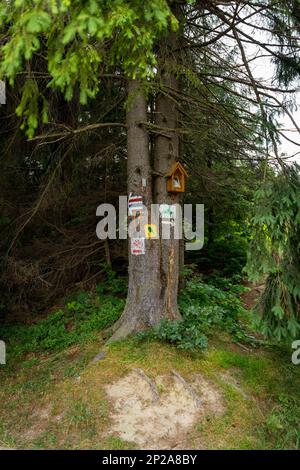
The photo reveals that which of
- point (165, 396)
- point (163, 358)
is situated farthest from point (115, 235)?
point (165, 396)

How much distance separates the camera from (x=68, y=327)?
672cm

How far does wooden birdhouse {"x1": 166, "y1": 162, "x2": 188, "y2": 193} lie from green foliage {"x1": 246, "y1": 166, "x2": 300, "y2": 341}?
1.82m

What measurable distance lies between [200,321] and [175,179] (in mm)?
2090

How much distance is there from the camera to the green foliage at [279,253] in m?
4.22

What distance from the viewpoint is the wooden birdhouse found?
19.7 feet

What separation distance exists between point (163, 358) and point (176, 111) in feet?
12.2

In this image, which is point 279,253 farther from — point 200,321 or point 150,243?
point 150,243

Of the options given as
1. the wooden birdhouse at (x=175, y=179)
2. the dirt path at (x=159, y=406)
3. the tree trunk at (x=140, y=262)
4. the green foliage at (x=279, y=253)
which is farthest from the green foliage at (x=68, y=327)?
the green foliage at (x=279, y=253)

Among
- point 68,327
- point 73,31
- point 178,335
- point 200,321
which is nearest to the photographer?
point 73,31

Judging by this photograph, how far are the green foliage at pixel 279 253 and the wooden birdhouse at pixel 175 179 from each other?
1823 millimetres

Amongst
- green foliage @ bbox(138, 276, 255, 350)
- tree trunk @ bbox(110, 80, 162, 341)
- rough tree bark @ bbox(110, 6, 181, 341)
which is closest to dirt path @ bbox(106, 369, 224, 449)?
green foliage @ bbox(138, 276, 255, 350)

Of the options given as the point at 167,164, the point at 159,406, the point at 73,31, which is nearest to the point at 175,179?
the point at 167,164

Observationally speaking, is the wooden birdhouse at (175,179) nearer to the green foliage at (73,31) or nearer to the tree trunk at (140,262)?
the tree trunk at (140,262)

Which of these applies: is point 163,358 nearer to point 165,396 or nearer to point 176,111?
point 165,396
